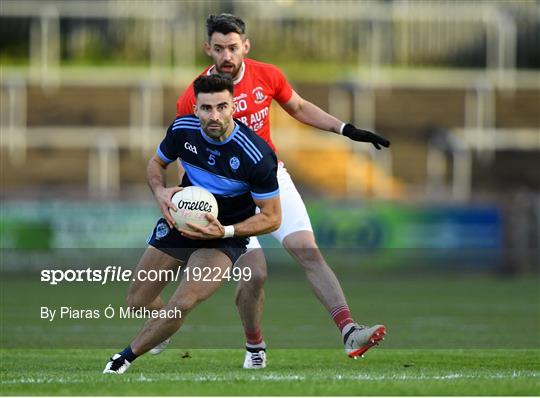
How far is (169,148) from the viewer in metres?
9.35

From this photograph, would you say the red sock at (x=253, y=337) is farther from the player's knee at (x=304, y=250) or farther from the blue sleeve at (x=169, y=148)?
the blue sleeve at (x=169, y=148)

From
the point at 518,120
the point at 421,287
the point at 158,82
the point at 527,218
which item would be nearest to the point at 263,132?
the point at 421,287

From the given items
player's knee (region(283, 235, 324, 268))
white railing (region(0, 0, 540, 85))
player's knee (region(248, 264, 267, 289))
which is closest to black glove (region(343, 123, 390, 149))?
player's knee (region(283, 235, 324, 268))

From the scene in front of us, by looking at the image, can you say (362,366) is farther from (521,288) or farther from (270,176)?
(521,288)

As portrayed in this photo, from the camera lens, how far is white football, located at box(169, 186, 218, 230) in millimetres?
8953

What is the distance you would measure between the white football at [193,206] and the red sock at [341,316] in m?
1.41

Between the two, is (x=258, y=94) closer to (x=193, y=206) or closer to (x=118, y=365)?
(x=193, y=206)

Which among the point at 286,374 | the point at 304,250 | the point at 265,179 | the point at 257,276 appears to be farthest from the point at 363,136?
the point at 286,374

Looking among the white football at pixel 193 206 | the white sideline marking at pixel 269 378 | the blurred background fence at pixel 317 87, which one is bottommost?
the blurred background fence at pixel 317 87

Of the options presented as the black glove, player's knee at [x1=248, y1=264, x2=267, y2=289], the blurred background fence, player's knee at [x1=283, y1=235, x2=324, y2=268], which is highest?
the black glove

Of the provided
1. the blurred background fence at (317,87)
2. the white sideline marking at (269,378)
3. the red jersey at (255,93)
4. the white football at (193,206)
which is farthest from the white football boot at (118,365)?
the blurred background fence at (317,87)

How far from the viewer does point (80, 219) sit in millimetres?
23625

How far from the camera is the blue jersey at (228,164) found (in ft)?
29.8

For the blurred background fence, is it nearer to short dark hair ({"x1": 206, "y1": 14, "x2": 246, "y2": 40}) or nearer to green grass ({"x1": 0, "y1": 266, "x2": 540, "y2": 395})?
green grass ({"x1": 0, "y1": 266, "x2": 540, "y2": 395})
